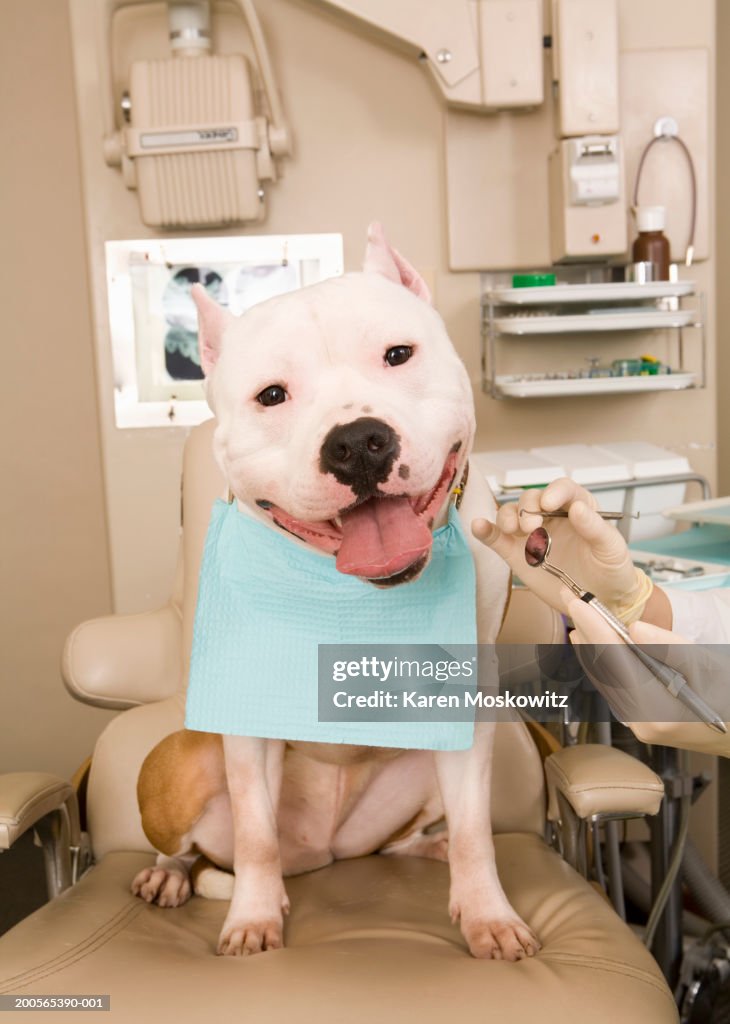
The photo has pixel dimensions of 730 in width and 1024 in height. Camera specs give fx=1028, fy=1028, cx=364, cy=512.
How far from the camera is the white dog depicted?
38.7 inches

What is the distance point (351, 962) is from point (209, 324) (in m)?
0.70

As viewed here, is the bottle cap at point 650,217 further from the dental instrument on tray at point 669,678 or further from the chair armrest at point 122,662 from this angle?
the dental instrument on tray at point 669,678

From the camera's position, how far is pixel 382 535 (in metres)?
1.00

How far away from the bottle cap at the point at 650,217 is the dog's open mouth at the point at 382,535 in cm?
125

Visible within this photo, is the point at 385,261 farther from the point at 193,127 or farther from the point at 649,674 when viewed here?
the point at 193,127

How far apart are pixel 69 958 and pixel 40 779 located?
0.27 m

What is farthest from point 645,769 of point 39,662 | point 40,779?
point 39,662

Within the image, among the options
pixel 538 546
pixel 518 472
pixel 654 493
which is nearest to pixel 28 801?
pixel 538 546

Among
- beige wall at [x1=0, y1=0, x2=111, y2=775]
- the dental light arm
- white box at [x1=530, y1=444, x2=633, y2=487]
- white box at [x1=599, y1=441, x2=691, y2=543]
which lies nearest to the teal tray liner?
white box at [x1=599, y1=441, x2=691, y2=543]

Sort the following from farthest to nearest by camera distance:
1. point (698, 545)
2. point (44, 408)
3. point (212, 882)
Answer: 1. point (44, 408)
2. point (698, 545)
3. point (212, 882)

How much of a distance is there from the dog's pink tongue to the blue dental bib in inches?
5.7

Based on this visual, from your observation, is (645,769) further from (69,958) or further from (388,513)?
(69,958)

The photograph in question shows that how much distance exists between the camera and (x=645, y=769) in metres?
1.24

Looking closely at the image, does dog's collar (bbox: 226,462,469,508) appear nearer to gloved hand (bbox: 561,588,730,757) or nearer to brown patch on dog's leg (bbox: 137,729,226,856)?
gloved hand (bbox: 561,588,730,757)
